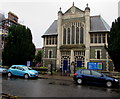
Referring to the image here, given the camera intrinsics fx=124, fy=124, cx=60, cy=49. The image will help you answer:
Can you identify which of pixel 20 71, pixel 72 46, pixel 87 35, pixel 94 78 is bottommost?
pixel 94 78

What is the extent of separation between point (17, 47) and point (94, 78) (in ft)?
47.4

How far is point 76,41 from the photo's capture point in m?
25.8

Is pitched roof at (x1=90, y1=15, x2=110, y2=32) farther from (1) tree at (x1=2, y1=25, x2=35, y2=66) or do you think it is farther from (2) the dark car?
(2) the dark car

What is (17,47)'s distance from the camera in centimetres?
2097

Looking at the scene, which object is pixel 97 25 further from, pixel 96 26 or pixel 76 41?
pixel 76 41

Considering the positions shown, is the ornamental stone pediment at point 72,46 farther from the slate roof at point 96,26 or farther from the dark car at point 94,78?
the dark car at point 94,78

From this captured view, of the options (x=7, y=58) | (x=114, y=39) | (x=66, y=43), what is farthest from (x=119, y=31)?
(x=7, y=58)

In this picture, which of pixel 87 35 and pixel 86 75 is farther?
pixel 87 35

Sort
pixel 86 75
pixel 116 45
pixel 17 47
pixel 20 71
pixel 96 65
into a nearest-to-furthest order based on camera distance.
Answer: pixel 86 75 → pixel 116 45 → pixel 20 71 → pixel 96 65 → pixel 17 47

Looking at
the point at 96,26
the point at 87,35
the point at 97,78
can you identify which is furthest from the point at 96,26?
the point at 97,78

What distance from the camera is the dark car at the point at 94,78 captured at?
11.0m

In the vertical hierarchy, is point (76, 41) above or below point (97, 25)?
below

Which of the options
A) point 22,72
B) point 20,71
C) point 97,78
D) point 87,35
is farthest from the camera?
point 87,35

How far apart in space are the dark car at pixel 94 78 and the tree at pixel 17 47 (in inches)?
484
